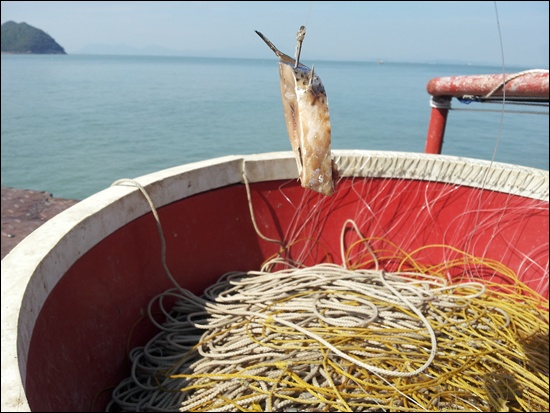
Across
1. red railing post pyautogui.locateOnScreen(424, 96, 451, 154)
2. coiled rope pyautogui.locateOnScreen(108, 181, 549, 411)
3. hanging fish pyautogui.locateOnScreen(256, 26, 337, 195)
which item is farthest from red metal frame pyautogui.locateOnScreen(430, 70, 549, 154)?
hanging fish pyautogui.locateOnScreen(256, 26, 337, 195)

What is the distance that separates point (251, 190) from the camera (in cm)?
309

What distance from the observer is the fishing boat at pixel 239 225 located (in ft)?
6.62

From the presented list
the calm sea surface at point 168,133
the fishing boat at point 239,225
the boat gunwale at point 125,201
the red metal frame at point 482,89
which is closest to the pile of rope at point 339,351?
the fishing boat at point 239,225

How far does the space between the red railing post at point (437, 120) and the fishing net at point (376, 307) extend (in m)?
0.93

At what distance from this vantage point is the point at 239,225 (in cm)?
309

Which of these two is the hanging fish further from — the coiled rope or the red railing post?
the red railing post

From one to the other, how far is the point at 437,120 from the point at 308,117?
3.19 m

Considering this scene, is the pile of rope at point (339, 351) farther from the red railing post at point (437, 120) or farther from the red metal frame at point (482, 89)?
the red railing post at point (437, 120)

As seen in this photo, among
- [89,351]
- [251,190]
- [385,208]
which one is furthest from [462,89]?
[89,351]

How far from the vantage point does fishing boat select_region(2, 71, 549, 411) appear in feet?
6.62

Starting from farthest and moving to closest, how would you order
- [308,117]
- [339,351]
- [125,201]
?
[125,201]
[339,351]
[308,117]

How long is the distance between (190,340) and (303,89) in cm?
175

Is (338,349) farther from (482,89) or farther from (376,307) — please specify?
(482,89)

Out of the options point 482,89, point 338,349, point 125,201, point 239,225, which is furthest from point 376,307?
point 482,89
